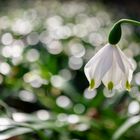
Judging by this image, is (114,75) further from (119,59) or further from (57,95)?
(57,95)

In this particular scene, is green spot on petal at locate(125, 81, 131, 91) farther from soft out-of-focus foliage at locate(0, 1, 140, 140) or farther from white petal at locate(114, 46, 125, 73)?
soft out-of-focus foliage at locate(0, 1, 140, 140)

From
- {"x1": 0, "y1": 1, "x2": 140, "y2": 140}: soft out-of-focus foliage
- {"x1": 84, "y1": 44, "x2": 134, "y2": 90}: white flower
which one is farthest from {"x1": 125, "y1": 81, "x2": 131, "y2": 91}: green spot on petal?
{"x1": 0, "y1": 1, "x2": 140, "y2": 140}: soft out-of-focus foliage

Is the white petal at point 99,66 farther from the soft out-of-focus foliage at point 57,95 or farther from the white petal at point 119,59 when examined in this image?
the soft out-of-focus foliage at point 57,95

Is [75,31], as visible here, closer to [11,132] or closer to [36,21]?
[36,21]

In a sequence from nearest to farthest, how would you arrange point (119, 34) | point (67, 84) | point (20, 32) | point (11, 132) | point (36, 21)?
1. point (119, 34)
2. point (11, 132)
3. point (67, 84)
4. point (20, 32)
5. point (36, 21)

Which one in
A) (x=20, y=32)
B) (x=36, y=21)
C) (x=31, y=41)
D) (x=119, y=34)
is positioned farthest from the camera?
(x=36, y=21)

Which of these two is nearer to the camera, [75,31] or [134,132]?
[134,132]

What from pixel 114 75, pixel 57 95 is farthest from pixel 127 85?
pixel 57 95

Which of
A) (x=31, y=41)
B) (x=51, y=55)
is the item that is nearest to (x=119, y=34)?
(x=51, y=55)
